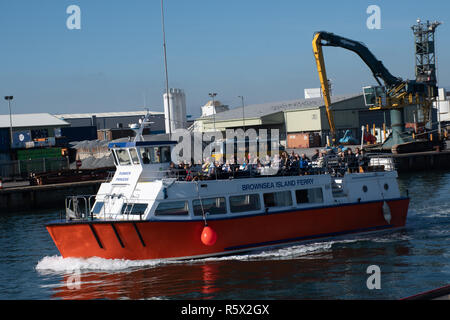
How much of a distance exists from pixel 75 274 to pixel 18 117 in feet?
195

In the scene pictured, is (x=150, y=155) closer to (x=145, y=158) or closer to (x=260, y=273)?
(x=145, y=158)

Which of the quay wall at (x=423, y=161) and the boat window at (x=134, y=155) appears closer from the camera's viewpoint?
the boat window at (x=134, y=155)

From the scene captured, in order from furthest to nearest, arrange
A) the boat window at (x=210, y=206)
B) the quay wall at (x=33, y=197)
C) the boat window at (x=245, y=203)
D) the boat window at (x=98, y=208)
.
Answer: the quay wall at (x=33, y=197), the boat window at (x=98, y=208), the boat window at (x=245, y=203), the boat window at (x=210, y=206)

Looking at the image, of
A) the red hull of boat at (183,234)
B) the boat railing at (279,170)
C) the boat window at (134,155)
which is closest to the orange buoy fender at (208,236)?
the red hull of boat at (183,234)

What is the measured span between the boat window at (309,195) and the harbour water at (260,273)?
168 centimetres

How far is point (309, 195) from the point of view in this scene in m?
20.8

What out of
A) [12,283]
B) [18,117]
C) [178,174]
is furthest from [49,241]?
[18,117]

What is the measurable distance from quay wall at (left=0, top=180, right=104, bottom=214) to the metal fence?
350 inches

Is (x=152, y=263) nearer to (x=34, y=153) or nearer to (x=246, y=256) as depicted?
(x=246, y=256)

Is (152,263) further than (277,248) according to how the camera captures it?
No

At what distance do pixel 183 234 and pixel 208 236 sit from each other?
85 cm

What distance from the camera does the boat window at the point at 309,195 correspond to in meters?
20.6

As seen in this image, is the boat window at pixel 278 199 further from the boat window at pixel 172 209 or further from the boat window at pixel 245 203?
the boat window at pixel 172 209

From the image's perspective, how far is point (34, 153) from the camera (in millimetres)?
55688
